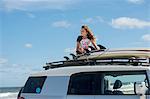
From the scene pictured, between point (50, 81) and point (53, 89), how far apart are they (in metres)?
0.23

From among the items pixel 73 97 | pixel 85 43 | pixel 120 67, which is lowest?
pixel 73 97

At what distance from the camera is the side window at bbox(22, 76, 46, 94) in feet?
33.3

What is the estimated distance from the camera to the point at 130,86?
9.24m

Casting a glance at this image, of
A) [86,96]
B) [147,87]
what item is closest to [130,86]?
[147,87]

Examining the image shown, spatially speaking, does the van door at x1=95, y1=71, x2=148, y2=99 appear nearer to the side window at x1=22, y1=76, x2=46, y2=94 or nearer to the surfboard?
the surfboard

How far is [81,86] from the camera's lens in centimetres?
975

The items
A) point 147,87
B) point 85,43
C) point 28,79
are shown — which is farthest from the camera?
point 85,43

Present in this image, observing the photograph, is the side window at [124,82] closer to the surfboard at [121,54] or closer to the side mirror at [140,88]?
the side mirror at [140,88]

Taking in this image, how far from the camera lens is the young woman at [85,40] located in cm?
1177

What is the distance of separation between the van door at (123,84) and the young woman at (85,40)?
6.95 feet

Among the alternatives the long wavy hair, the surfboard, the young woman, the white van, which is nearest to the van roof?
the white van

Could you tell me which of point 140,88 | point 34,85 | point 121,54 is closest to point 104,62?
point 121,54

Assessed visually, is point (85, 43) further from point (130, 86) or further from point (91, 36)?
point (130, 86)

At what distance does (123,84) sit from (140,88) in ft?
1.47
